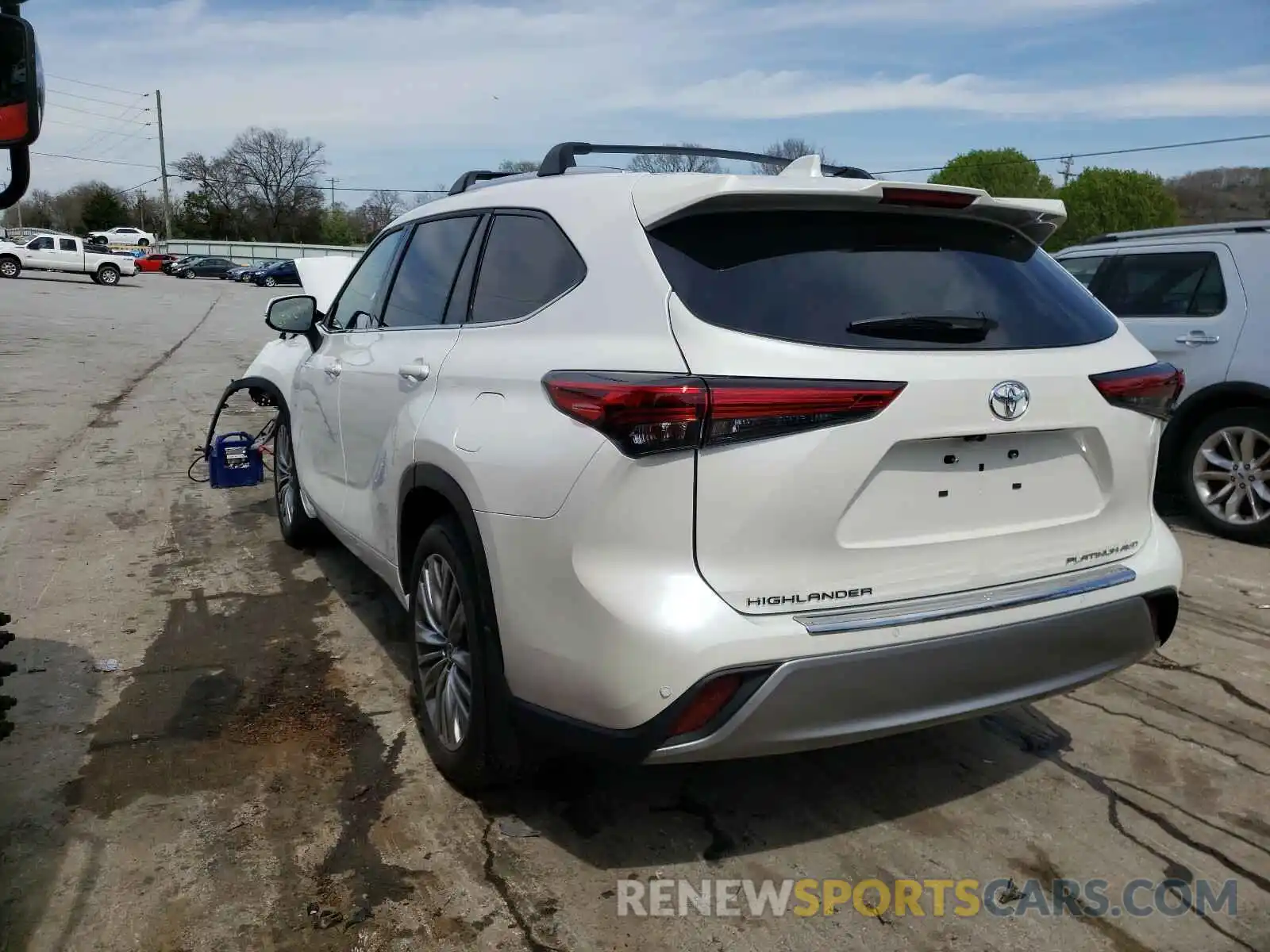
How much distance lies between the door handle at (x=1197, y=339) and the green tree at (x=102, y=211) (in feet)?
339

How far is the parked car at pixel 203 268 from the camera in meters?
58.0

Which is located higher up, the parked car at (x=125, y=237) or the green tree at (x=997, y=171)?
the green tree at (x=997, y=171)

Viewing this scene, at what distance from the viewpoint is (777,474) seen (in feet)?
8.07

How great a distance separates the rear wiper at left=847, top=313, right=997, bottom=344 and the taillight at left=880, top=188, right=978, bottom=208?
33 cm

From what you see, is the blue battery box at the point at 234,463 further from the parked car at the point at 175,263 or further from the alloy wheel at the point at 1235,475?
the parked car at the point at 175,263

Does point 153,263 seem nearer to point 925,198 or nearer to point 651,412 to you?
point 925,198

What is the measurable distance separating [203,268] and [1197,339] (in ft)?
197

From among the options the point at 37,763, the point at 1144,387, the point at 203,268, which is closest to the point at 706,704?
the point at 1144,387

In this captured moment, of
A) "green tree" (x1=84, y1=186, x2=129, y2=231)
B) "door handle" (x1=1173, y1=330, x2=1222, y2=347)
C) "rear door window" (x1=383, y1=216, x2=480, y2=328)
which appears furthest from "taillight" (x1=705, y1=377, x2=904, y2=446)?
"green tree" (x1=84, y1=186, x2=129, y2=231)

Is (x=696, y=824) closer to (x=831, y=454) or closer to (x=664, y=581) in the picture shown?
(x=664, y=581)

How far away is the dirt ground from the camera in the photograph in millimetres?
2656

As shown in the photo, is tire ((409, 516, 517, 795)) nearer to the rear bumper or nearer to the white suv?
the white suv

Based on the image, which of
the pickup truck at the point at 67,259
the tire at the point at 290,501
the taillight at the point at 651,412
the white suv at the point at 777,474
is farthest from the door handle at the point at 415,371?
the pickup truck at the point at 67,259

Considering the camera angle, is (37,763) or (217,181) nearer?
(37,763)
